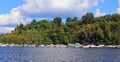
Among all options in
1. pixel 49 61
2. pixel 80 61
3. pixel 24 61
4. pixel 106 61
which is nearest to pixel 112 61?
pixel 106 61

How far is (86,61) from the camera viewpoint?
96875mm

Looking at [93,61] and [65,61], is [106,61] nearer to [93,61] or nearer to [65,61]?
[93,61]

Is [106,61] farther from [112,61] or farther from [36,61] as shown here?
[36,61]

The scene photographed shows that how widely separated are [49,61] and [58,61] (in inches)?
87.7

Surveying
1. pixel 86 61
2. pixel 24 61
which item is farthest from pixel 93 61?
Result: pixel 24 61

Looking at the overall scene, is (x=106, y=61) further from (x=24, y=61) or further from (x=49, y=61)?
(x=24, y=61)

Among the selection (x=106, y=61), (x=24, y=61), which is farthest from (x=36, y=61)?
(x=106, y=61)

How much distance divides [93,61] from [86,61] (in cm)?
174

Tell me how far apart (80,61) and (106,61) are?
6.59 m

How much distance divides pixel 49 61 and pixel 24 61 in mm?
6113

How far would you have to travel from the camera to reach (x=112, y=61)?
97938 millimetres

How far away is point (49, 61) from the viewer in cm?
9525

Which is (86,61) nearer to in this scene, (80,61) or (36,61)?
(80,61)

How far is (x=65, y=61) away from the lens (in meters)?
95.5
